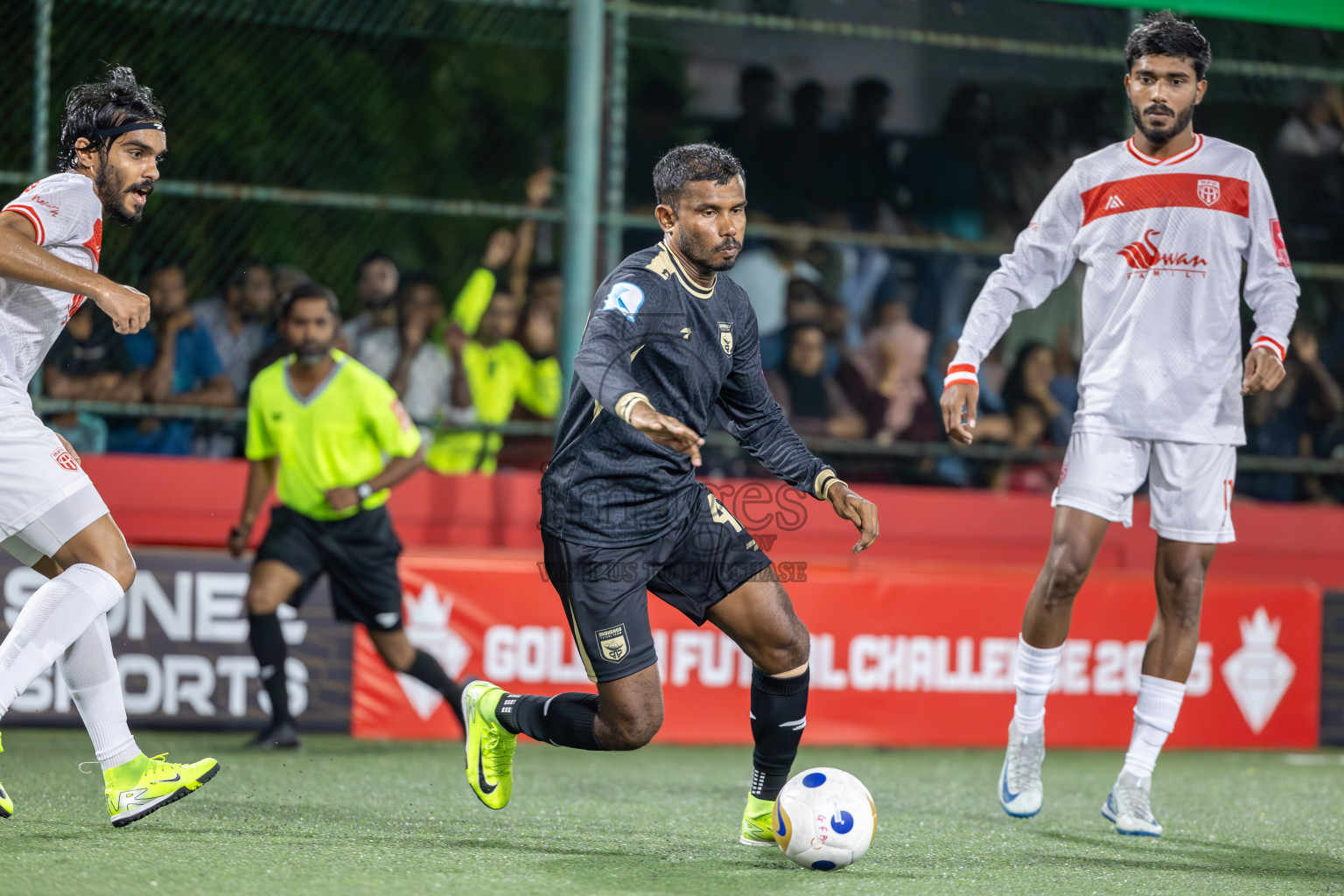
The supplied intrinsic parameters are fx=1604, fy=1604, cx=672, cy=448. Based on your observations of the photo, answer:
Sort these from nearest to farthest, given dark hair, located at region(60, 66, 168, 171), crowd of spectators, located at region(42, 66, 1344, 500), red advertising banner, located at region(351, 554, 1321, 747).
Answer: dark hair, located at region(60, 66, 168, 171) < red advertising banner, located at region(351, 554, 1321, 747) < crowd of spectators, located at region(42, 66, 1344, 500)

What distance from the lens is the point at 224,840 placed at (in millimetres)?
4535

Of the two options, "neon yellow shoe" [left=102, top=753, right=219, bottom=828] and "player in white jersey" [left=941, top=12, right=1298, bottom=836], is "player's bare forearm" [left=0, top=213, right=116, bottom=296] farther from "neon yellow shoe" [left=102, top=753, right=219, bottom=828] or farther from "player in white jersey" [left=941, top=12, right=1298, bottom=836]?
"player in white jersey" [left=941, top=12, right=1298, bottom=836]

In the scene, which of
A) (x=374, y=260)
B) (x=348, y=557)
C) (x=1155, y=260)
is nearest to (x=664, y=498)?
(x=1155, y=260)

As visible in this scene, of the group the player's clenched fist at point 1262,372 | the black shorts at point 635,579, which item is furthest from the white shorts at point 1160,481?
the black shorts at point 635,579

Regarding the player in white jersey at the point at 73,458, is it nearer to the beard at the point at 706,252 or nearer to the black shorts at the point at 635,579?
the black shorts at the point at 635,579

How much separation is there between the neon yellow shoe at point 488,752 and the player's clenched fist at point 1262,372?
2.61 m

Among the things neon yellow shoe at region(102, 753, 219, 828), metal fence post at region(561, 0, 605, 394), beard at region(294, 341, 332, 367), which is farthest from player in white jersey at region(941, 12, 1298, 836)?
metal fence post at region(561, 0, 605, 394)

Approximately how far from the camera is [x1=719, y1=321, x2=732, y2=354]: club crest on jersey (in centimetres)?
455

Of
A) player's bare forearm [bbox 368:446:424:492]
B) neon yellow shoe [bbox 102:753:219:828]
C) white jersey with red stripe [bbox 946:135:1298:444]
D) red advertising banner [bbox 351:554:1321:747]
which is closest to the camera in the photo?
neon yellow shoe [bbox 102:753:219:828]

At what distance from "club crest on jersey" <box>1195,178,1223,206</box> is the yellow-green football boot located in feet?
8.09

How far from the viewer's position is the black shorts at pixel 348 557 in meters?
7.27

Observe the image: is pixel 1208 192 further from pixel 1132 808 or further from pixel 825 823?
pixel 825 823

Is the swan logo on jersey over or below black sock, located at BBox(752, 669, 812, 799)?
over

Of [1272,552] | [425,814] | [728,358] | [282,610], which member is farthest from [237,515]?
[1272,552]
